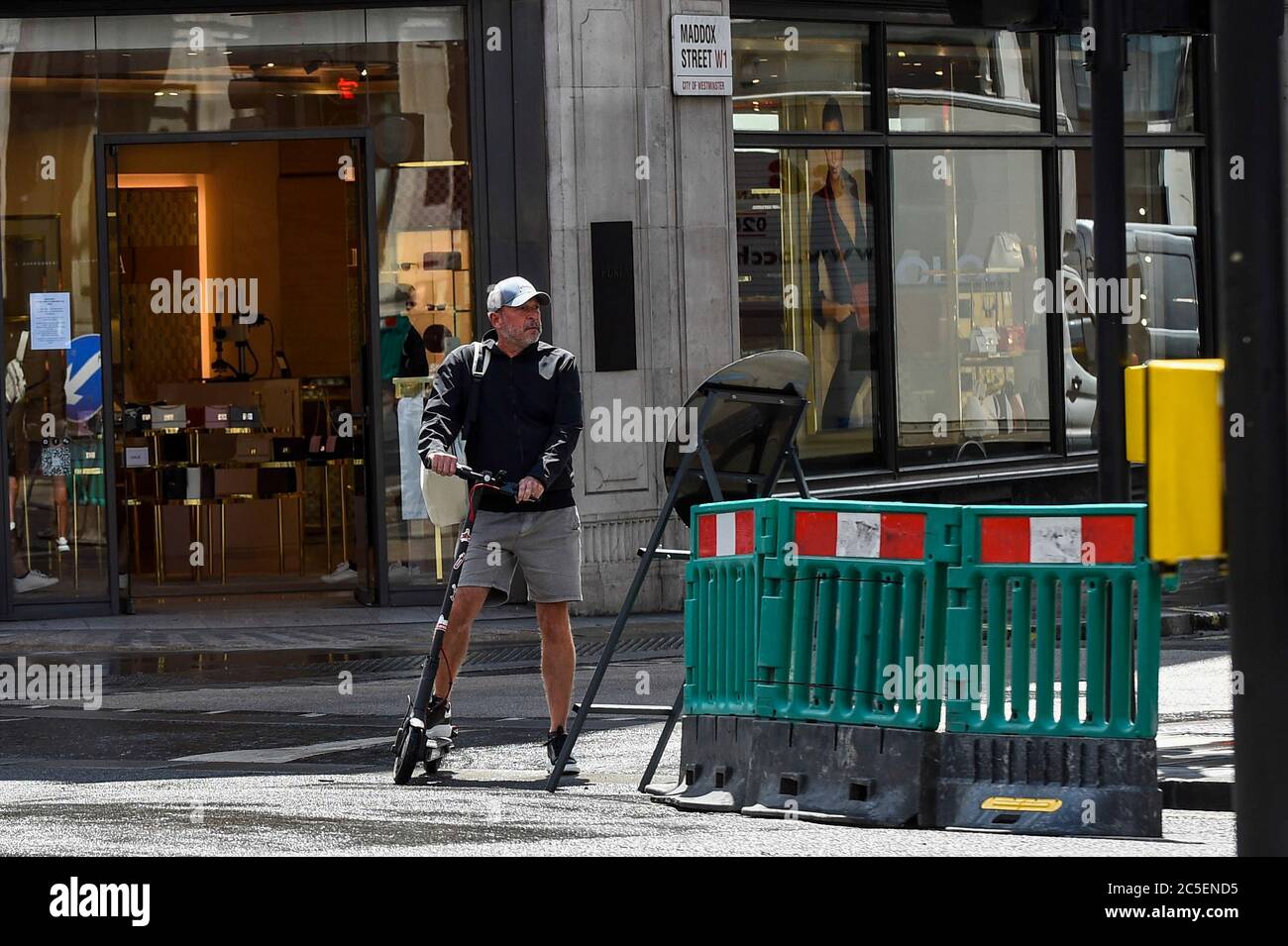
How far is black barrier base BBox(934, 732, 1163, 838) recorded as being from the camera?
6.70m

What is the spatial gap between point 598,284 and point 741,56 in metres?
2.24

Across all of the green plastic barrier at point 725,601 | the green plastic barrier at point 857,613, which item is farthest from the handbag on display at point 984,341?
the green plastic barrier at point 857,613

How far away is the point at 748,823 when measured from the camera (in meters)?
7.07

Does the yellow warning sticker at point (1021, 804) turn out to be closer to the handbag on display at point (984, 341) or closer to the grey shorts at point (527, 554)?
the grey shorts at point (527, 554)

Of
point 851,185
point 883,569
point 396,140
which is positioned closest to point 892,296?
point 851,185

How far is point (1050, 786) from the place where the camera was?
6.86 m

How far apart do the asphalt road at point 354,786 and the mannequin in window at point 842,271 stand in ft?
15.0

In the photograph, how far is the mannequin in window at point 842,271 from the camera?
16.0 metres

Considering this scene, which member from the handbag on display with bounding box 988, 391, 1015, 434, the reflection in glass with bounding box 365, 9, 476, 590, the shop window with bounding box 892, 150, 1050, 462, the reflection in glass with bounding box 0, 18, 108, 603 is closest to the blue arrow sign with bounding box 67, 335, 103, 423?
the reflection in glass with bounding box 0, 18, 108, 603

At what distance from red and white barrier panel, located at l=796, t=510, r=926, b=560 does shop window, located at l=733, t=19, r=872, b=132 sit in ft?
27.7

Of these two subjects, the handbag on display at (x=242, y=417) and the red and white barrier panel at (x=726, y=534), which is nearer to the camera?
the red and white barrier panel at (x=726, y=534)

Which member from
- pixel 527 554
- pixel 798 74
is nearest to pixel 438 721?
pixel 527 554

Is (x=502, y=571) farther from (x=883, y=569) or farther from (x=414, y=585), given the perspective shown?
(x=414, y=585)

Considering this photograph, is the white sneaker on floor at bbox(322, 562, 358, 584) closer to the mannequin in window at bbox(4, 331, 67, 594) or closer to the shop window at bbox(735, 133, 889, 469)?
the mannequin in window at bbox(4, 331, 67, 594)
